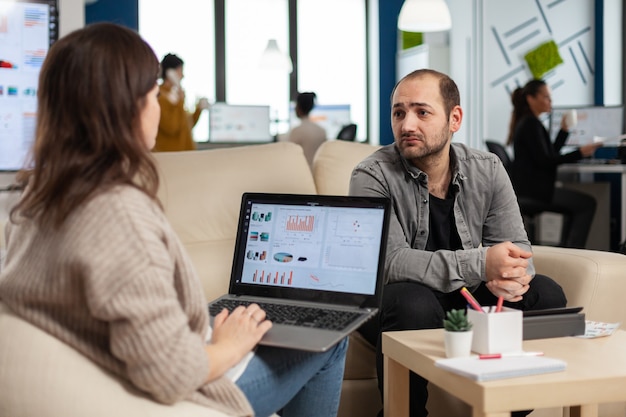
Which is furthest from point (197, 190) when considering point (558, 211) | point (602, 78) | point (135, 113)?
point (602, 78)

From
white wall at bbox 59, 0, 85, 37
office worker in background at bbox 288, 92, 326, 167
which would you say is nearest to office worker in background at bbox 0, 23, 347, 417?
white wall at bbox 59, 0, 85, 37

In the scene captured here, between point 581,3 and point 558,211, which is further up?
point 581,3

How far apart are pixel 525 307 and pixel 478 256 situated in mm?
247

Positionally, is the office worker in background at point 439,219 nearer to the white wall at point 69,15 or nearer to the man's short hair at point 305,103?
the white wall at point 69,15

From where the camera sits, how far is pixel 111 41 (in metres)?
1.11

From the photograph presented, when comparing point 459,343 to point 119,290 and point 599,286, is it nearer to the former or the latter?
point 119,290

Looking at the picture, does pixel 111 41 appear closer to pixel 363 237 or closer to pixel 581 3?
pixel 363 237

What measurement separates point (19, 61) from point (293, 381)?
1.92 meters

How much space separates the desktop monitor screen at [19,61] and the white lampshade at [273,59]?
490cm

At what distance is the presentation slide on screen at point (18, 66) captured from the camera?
282 centimetres

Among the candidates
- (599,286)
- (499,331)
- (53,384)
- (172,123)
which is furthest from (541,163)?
(53,384)

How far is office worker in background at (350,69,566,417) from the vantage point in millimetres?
1935

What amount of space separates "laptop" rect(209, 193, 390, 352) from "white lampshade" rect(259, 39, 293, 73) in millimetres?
5959

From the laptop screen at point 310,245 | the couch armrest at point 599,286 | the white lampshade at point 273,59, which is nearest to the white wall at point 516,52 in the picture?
the white lampshade at point 273,59
